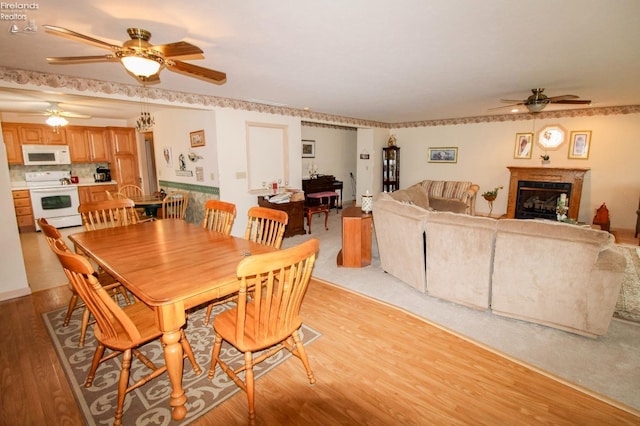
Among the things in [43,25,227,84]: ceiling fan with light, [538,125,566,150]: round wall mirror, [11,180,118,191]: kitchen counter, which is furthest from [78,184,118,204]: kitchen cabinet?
[538,125,566,150]: round wall mirror

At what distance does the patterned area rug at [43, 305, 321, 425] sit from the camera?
1.71 metres

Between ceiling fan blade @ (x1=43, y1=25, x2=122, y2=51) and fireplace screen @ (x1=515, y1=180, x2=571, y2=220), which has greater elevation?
ceiling fan blade @ (x1=43, y1=25, x2=122, y2=51)

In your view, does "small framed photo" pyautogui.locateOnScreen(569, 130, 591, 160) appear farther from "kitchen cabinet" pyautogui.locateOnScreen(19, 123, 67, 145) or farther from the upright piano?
"kitchen cabinet" pyautogui.locateOnScreen(19, 123, 67, 145)

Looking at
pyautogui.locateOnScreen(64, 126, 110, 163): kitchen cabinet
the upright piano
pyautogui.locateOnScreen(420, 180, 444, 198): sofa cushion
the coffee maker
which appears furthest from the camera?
the upright piano

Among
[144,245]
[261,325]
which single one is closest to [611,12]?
[261,325]

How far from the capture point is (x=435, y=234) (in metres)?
2.88

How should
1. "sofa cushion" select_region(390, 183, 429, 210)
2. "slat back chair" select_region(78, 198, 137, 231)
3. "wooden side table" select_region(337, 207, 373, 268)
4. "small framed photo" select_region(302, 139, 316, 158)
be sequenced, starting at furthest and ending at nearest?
→ "small framed photo" select_region(302, 139, 316, 158), "sofa cushion" select_region(390, 183, 429, 210), "wooden side table" select_region(337, 207, 373, 268), "slat back chair" select_region(78, 198, 137, 231)

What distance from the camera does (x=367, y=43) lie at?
2.52 m

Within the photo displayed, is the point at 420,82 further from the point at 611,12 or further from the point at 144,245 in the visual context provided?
the point at 144,245

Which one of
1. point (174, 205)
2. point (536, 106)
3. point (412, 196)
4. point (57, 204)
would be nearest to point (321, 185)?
point (412, 196)

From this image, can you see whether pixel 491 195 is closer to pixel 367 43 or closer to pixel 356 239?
pixel 356 239

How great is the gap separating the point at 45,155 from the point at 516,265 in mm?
8338

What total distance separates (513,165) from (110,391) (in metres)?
8.10

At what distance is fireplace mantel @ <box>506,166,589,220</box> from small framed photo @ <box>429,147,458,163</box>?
1381 millimetres
